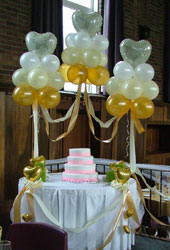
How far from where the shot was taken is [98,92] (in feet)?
21.1

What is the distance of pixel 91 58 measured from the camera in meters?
3.34

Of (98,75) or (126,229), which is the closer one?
(126,229)

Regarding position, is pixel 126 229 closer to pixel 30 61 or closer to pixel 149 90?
pixel 149 90

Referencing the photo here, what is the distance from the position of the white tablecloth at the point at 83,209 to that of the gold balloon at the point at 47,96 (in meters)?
0.85

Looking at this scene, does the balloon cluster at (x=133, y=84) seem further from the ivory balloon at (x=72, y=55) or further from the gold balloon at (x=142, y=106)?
the ivory balloon at (x=72, y=55)

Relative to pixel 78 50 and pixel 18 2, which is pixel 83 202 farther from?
pixel 18 2

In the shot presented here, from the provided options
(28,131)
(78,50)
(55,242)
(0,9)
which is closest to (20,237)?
(55,242)

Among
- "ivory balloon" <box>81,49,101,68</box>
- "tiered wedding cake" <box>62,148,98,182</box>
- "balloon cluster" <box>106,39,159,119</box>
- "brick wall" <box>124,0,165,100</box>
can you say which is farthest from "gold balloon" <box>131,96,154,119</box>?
"brick wall" <box>124,0,165,100</box>

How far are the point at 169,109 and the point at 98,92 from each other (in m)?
2.33

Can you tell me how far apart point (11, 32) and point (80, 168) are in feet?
9.02

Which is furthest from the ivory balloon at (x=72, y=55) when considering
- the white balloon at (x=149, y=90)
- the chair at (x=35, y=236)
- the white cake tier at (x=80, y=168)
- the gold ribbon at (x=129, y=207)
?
the chair at (x=35, y=236)

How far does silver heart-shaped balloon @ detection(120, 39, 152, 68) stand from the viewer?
331 centimetres

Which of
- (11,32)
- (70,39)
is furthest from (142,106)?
(11,32)

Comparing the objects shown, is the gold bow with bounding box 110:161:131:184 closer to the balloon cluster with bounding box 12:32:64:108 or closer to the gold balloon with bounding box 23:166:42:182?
the gold balloon with bounding box 23:166:42:182
